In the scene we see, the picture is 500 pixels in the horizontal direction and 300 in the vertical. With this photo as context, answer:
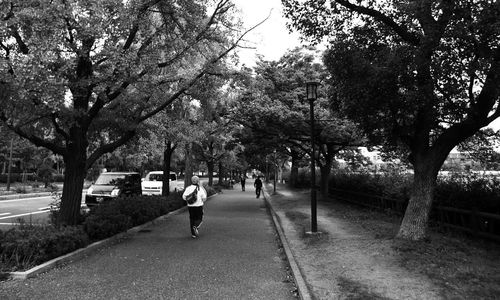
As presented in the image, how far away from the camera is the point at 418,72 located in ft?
25.5

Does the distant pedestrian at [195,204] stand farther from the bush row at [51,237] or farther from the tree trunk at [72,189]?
the tree trunk at [72,189]

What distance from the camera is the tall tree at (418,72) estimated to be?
666 cm

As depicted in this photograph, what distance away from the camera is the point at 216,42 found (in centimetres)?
1222

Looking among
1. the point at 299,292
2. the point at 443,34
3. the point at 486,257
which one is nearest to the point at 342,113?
the point at 443,34

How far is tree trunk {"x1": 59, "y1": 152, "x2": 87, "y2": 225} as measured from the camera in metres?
9.72

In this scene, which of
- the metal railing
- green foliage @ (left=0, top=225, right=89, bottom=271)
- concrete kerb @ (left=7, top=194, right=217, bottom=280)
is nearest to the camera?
concrete kerb @ (left=7, top=194, right=217, bottom=280)

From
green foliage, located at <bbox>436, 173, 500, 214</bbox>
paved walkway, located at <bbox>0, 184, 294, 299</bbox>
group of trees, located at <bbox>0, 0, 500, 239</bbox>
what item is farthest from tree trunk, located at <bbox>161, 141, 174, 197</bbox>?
green foliage, located at <bbox>436, 173, 500, 214</bbox>

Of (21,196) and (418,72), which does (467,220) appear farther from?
(21,196)

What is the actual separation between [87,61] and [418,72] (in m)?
7.32

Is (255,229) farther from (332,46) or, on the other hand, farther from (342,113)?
(332,46)

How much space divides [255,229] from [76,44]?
771 cm

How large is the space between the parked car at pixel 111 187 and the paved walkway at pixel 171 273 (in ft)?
21.8

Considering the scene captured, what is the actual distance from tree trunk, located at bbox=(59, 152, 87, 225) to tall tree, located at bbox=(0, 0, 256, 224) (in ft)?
0.08

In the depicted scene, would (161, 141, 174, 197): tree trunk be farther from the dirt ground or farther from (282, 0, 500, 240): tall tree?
(282, 0, 500, 240): tall tree
